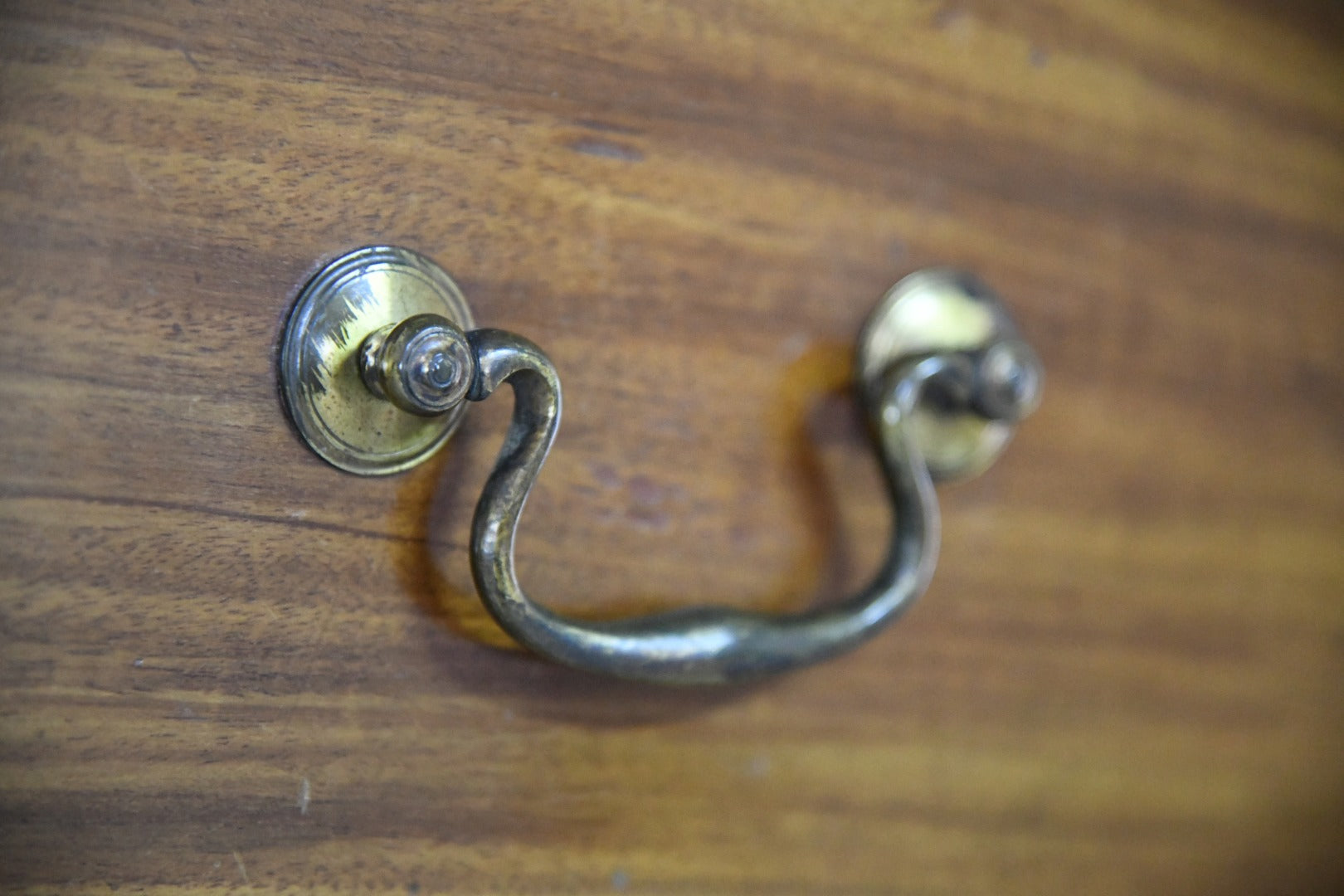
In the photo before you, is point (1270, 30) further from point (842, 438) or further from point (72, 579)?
point (72, 579)

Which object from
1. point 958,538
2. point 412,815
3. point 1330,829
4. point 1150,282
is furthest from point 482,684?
point 1330,829

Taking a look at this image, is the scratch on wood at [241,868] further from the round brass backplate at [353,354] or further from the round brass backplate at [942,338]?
the round brass backplate at [942,338]

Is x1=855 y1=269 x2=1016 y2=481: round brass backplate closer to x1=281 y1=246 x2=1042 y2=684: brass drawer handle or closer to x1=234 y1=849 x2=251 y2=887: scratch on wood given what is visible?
x1=281 y1=246 x2=1042 y2=684: brass drawer handle

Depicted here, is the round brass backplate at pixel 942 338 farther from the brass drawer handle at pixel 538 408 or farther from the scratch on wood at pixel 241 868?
the scratch on wood at pixel 241 868

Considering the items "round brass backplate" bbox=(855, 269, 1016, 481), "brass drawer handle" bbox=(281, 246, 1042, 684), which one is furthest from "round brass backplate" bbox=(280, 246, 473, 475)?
"round brass backplate" bbox=(855, 269, 1016, 481)

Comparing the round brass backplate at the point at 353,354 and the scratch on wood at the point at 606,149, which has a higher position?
the scratch on wood at the point at 606,149

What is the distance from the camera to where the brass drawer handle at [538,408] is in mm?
248

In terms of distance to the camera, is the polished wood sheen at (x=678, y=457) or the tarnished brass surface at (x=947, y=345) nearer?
the polished wood sheen at (x=678, y=457)

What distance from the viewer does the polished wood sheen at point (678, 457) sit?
241 mm

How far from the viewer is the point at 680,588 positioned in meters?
0.32

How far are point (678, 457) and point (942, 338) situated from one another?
0.10 meters

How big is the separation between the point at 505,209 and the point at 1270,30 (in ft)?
1.04

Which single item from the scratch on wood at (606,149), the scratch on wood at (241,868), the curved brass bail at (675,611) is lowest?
the scratch on wood at (241,868)

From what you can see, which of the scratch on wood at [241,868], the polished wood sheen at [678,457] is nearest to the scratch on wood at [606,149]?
the polished wood sheen at [678,457]
